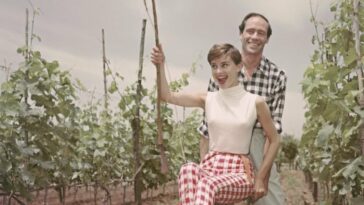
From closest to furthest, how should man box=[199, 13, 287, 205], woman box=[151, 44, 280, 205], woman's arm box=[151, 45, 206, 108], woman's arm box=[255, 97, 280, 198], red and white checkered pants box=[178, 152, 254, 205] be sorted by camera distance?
red and white checkered pants box=[178, 152, 254, 205] → woman box=[151, 44, 280, 205] → woman's arm box=[255, 97, 280, 198] → woman's arm box=[151, 45, 206, 108] → man box=[199, 13, 287, 205]

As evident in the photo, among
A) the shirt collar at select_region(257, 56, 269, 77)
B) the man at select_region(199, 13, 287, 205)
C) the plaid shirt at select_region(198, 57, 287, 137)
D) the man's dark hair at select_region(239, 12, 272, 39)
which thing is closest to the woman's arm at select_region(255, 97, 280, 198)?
the man at select_region(199, 13, 287, 205)

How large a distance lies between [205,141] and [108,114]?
7677mm

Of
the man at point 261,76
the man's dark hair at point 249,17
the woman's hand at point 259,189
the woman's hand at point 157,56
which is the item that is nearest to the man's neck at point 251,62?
the man at point 261,76

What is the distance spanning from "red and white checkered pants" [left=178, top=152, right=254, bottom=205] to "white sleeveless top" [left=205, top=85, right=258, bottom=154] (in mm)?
67

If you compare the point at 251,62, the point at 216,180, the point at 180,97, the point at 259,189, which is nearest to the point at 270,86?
the point at 251,62

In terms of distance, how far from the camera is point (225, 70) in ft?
10.7

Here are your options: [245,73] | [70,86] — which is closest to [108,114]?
[70,86]

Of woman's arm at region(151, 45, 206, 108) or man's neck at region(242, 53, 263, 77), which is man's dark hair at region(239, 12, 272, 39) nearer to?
man's neck at region(242, 53, 263, 77)

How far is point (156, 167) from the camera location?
8.43 m

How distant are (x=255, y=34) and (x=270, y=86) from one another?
0.38 m

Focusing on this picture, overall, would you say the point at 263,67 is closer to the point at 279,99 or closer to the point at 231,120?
the point at 279,99

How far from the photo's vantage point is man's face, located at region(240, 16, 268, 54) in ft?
12.0

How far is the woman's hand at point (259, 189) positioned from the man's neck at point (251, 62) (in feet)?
2.80

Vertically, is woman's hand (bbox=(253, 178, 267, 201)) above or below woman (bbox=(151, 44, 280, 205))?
below
